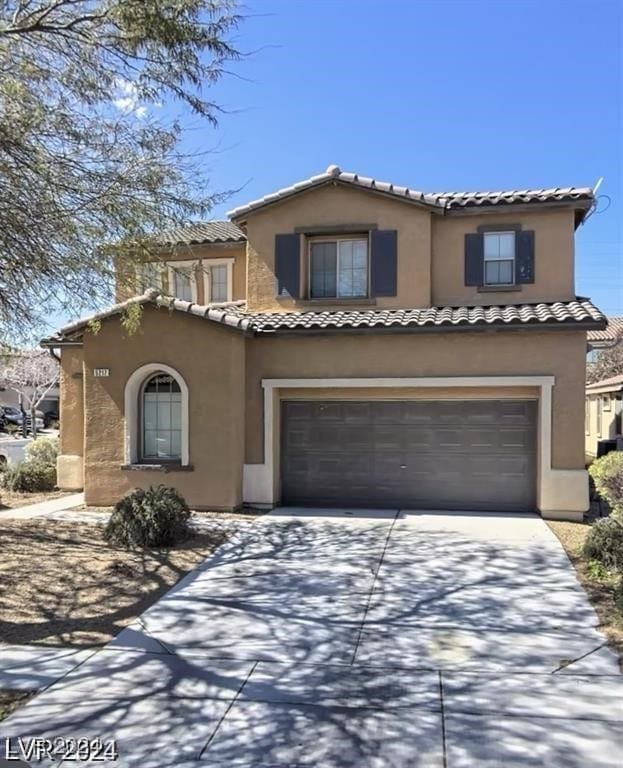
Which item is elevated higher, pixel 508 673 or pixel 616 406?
pixel 616 406

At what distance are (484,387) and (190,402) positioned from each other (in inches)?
228

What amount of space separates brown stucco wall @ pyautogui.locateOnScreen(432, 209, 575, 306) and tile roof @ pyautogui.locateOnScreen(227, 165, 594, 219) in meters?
0.29

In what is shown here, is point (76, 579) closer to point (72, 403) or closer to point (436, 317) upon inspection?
point (72, 403)

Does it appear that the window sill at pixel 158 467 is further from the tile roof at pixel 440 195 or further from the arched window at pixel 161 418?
the tile roof at pixel 440 195

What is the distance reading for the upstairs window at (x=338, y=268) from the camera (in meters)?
13.9

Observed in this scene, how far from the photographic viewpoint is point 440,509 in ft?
40.8

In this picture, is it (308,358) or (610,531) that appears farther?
(308,358)

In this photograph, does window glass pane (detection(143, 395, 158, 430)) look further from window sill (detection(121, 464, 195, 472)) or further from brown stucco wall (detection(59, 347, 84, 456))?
brown stucco wall (detection(59, 347, 84, 456))

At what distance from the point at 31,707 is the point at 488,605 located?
4.74 meters

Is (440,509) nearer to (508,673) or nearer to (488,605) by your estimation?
(488,605)

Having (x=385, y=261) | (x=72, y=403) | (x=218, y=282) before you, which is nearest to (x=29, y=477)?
(x=72, y=403)

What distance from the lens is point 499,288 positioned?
1339cm

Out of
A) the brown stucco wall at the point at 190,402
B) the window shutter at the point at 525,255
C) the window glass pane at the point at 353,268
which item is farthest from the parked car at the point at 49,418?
the window shutter at the point at 525,255

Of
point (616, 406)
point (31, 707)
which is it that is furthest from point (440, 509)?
point (616, 406)
